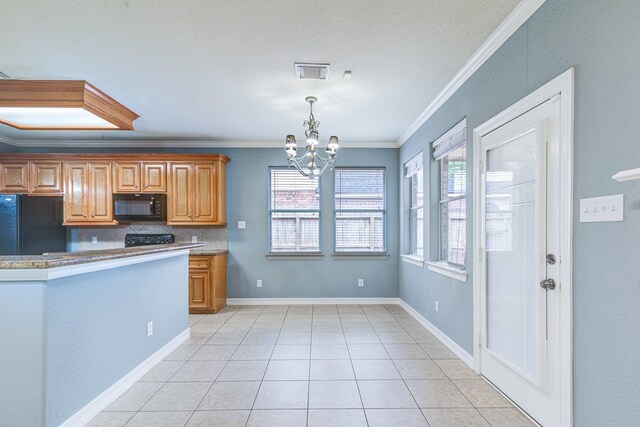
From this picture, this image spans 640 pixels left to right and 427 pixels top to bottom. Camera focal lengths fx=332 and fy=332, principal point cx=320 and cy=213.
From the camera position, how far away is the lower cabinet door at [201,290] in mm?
4727

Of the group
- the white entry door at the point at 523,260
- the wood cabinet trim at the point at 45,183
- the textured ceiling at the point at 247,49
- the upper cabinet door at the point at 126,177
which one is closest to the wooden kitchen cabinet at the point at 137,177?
the upper cabinet door at the point at 126,177

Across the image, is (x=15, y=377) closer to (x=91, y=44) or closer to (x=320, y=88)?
(x=91, y=44)

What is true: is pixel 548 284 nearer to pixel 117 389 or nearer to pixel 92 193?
pixel 117 389

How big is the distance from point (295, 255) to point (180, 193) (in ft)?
6.55

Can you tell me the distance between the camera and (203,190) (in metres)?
4.97

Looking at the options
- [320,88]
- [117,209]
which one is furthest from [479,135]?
[117,209]

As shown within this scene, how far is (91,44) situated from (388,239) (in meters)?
4.43

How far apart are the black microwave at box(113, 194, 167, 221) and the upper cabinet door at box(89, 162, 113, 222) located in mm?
104

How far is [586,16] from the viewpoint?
1634 mm

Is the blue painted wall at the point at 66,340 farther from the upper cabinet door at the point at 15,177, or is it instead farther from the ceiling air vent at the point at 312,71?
the upper cabinet door at the point at 15,177

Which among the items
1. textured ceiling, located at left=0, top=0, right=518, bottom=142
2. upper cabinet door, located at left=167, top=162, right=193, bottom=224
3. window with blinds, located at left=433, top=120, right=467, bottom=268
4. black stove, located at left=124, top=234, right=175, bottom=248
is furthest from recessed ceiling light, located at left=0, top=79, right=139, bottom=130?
window with blinds, located at left=433, top=120, right=467, bottom=268

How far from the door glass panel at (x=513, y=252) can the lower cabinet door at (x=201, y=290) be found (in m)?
3.62

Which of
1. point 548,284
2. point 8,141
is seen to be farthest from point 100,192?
point 548,284

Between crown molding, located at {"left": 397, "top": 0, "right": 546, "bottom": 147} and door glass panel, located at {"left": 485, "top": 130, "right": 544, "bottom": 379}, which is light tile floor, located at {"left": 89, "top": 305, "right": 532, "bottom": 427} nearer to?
door glass panel, located at {"left": 485, "top": 130, "right": 544, "bottom": 379}
